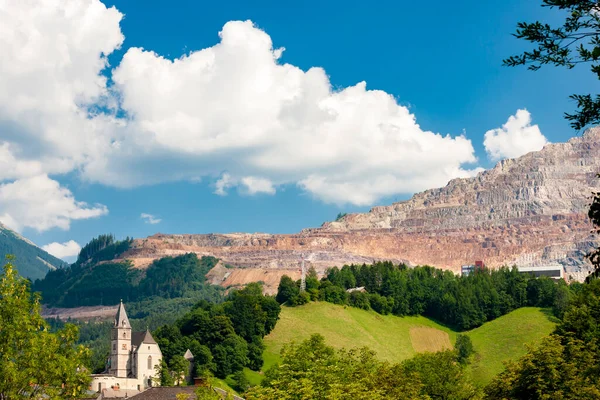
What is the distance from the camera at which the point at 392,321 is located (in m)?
198

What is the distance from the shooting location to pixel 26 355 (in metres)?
35.3

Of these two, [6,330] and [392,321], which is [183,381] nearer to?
[392,321]

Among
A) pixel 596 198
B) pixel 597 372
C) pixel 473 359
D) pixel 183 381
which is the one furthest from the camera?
pixel 473 359

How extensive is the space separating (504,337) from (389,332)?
87.2 feet

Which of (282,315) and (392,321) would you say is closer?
(282,315)

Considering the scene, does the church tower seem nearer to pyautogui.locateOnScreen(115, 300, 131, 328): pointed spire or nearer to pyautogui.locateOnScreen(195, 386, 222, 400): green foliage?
pyautogui.locateOnScreen(115, 300, 131, 328): pointed spire

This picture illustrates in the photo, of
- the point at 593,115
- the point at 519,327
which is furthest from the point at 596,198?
the point at 519,327

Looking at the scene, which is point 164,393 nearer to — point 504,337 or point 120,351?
point 120,351

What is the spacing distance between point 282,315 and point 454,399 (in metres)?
92.5

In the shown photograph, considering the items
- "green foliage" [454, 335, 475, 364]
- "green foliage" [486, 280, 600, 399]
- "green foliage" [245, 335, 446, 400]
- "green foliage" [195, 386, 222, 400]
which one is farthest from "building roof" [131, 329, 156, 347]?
"green foliage" [195, 386, 222, 400]

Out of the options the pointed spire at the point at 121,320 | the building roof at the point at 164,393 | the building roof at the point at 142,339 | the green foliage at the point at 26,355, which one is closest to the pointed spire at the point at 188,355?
the building roof at the point at 142,339

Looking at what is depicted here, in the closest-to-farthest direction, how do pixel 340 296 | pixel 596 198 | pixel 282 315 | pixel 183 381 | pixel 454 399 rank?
pixel 596 198
pixel 454 399
pixel 183 381
pixel 282 315
pixel 340 296

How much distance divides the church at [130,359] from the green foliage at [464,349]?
2570 inches

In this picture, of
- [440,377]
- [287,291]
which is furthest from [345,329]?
[440,377]
